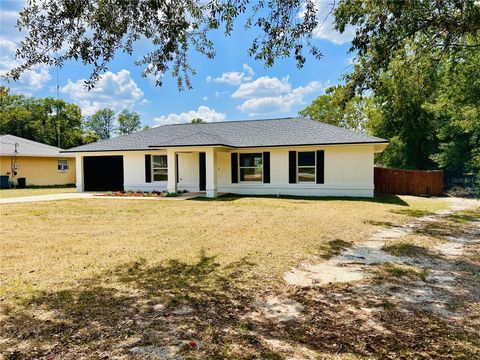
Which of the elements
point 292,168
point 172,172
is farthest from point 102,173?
point 292,168

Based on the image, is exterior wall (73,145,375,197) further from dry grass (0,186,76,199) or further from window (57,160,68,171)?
window (57,160,68,171)

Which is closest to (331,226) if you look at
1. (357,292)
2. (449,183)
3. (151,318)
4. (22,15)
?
(357,292)

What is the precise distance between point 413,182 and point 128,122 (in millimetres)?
65145

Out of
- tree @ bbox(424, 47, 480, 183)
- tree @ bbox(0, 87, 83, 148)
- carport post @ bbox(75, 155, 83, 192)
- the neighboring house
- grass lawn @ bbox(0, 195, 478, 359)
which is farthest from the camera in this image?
tree @ bbox(0, 87, 83, 148)

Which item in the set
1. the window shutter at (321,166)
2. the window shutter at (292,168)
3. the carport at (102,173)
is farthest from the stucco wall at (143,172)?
the window shutter at (321,166)

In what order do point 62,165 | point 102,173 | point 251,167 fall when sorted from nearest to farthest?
point 251,167, point 102,173, point 62,165

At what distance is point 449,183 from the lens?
74.2ft

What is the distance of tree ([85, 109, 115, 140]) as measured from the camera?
7119 cm

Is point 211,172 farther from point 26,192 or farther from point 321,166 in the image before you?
point 26,192

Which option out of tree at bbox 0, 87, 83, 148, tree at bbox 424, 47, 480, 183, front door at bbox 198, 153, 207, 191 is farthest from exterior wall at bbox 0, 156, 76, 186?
tree at bbox 424, 47, 480, 183

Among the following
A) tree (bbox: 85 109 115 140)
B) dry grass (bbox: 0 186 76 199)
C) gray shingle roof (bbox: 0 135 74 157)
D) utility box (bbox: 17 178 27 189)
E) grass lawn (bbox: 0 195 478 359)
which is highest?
tree (bbox: 85 109 115 140)

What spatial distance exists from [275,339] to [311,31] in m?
5.61

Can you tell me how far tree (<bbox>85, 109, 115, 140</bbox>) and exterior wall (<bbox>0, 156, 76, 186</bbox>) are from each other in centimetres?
4750

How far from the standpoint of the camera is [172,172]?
17.2 metres
